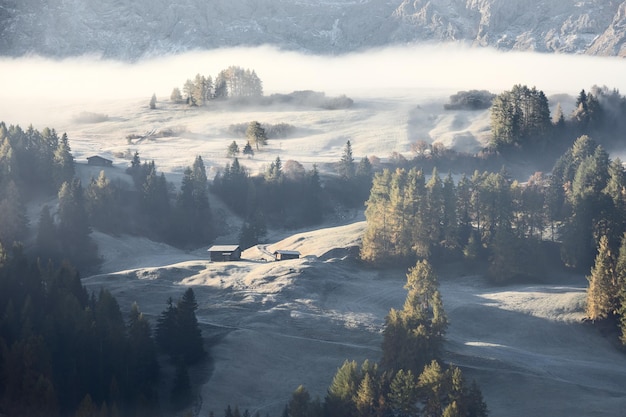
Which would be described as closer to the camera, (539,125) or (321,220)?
(321,220)

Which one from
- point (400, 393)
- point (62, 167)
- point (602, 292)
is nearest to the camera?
point (400, 393)

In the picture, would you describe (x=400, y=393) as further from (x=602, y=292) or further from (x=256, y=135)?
(x=256, y=135)

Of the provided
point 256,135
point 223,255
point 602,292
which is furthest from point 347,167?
point 602,292

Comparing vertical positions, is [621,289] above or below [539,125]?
below

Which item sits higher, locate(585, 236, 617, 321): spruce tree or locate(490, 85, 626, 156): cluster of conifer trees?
locate(490, 85, 626, 156): cluster of conifer trees

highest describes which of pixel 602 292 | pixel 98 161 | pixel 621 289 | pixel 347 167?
pixel 98 161

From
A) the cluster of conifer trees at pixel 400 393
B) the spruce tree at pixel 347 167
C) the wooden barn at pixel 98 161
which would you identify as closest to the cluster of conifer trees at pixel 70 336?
the cluster of conifer trees at pixel 400 393

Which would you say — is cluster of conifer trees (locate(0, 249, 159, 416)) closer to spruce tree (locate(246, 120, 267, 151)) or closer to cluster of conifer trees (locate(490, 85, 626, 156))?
spruce tree (locate(246, 120, 267, 151))

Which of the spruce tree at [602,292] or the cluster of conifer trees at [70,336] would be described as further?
the spruce tree at [602,292]

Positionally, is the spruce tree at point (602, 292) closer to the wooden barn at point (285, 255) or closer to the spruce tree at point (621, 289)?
the spruce tree at point (621, 289)

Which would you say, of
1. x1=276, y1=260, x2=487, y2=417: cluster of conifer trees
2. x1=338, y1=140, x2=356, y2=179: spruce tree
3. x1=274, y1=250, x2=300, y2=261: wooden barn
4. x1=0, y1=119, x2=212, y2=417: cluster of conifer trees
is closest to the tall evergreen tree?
x1=0, y1=119, x2=212, y2=417: cluster of conifer trees

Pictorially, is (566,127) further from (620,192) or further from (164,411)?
(164,411)
